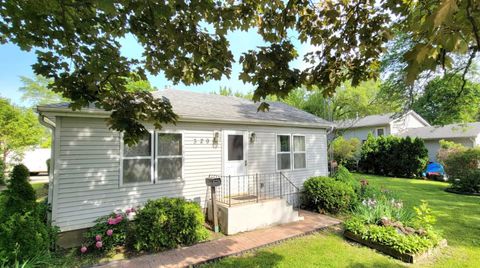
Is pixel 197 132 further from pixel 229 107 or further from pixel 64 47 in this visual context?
pixel 64 47

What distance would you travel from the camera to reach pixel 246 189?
838 cm

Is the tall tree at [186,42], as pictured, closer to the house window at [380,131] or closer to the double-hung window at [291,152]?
the double-hung window at [291,152]

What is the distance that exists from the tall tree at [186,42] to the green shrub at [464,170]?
11799 millimetres

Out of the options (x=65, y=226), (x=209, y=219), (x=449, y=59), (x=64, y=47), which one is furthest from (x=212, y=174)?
(x=449, y=59)

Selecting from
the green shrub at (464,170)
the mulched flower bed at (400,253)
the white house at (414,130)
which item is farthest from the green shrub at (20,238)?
the white house at (414,130)

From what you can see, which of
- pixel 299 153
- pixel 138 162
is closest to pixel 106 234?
pixel 138 162

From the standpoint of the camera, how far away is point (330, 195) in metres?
8.16

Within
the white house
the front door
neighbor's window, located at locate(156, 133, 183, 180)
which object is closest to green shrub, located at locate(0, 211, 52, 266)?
neighbor's window, located at locate(156, 133, 183, 180)

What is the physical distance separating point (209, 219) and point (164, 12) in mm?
5768

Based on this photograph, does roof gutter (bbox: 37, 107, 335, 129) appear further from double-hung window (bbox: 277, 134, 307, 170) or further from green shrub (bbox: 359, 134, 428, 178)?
green shrub (bbox: 359, 134, 428, 178)

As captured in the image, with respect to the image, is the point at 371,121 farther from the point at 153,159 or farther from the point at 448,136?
the point at 153,159

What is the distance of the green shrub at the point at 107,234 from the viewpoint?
536 centimetres

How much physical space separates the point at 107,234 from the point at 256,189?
4638mm

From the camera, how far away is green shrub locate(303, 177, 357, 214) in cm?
816
